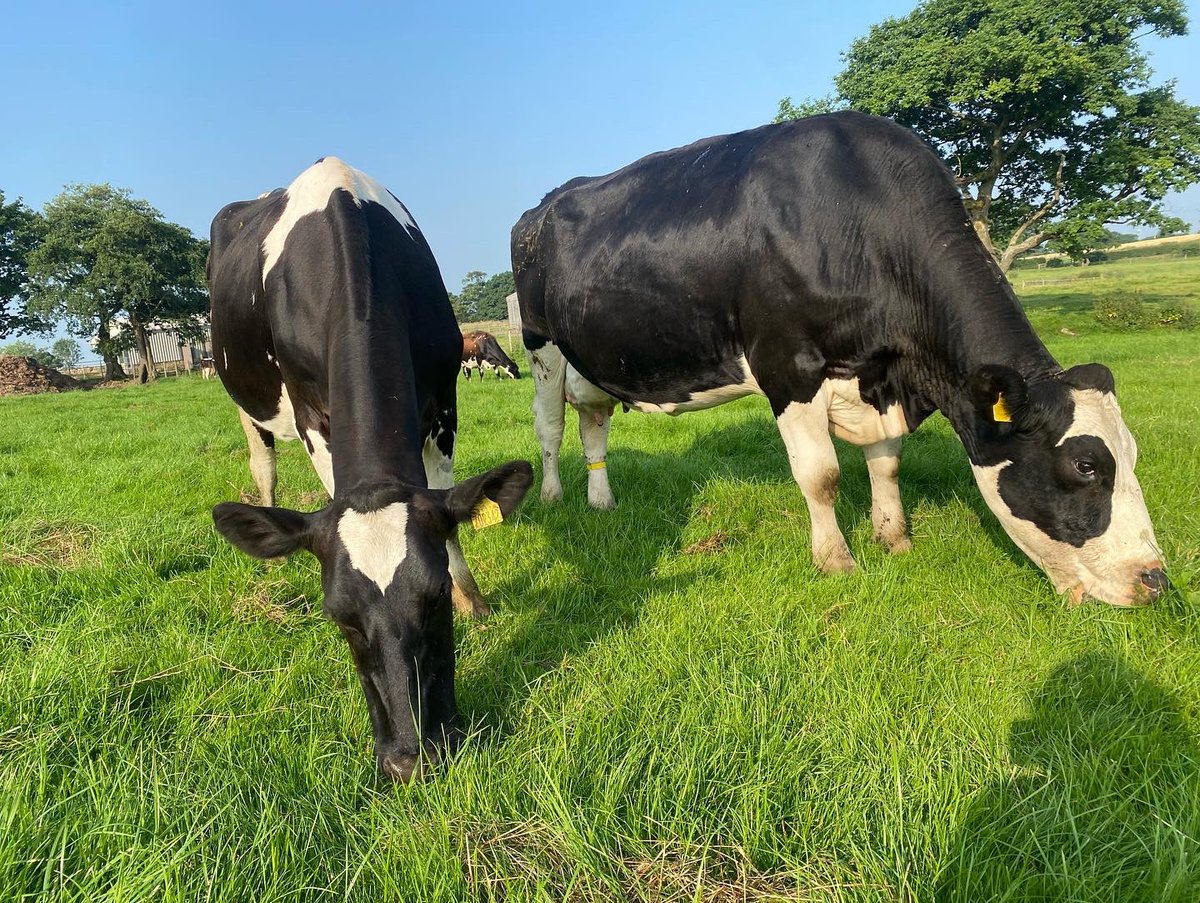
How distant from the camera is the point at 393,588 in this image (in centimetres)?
235

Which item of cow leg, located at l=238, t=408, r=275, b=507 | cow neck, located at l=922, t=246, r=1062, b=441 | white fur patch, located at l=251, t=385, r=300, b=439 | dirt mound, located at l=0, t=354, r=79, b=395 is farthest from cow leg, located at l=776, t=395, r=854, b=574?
dirt mound, located at l=0, t=354, r=79, b=395

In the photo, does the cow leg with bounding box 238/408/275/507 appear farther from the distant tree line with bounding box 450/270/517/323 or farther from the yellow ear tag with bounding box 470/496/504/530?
the distant tree line with bounding box 450/270/517/323

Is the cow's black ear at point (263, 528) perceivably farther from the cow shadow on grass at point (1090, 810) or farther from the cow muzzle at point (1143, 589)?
the cow muzzle at point (1143, 589)

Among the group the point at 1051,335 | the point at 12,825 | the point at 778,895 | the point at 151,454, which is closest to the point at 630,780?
the point at 778,895

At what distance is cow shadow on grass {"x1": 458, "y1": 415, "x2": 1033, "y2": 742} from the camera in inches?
129

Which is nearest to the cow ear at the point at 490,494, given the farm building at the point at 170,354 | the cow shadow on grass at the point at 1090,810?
the cow shadow on grass at the point at 1090,810

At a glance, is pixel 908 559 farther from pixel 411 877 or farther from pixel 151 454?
pixel 151 454

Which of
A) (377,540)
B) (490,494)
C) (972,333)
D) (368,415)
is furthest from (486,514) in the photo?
(972,333)

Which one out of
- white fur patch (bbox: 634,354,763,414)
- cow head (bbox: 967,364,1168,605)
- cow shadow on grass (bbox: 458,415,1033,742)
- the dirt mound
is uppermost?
the dirt mound

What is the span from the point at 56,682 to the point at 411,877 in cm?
198

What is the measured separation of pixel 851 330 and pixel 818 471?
0.88 meters

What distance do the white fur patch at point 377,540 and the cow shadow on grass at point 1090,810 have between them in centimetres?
184

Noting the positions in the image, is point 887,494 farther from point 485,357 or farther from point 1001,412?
point 485,357

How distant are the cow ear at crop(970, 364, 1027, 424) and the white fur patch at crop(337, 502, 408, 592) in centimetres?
275
